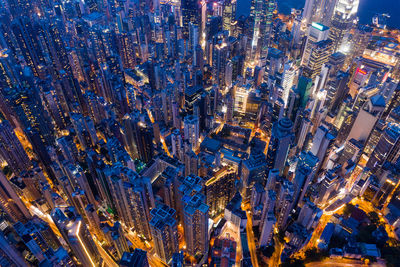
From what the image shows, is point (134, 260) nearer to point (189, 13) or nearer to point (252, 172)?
point (252, 172)

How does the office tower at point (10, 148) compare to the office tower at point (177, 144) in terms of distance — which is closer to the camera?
the office tower at point (10, 148)

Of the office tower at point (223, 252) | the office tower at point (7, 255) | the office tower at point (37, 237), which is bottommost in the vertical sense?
the office tower at point (223, 252)

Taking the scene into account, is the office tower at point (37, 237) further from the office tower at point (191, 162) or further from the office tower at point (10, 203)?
the office tower at point (191, 162)

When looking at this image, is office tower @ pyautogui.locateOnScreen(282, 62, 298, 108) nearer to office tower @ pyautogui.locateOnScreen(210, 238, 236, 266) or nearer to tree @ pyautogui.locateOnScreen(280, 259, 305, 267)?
tree @ pyautogui.locateOnScreen(280, 259, 305, 267)

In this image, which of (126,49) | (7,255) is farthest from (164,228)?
(126,49)

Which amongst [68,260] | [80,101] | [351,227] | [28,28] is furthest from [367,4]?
[68,260]

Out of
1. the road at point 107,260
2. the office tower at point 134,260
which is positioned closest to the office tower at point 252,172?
the office tower at point 134,260

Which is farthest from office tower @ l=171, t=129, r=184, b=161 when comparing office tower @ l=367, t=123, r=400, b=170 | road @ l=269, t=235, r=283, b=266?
office tower @ l=367, t=123, r=400, b=170
